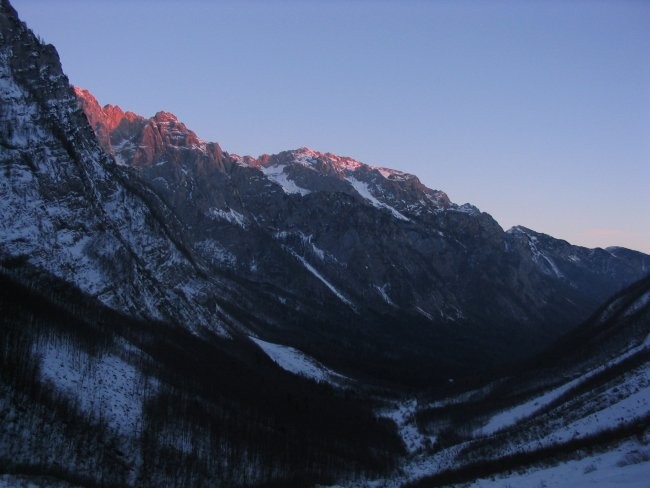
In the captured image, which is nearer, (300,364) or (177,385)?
(177,385)

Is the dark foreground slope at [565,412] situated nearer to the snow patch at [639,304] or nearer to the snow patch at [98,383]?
the snow patch at [639,304]

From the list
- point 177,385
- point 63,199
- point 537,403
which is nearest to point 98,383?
point 177,385

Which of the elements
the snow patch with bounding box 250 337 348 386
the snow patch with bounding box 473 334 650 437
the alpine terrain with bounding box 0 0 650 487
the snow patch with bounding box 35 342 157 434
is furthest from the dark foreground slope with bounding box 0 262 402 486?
the snow patch with bounding box 250 337 348 386

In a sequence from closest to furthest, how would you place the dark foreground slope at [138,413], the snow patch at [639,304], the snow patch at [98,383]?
the dark foreground slope at [138,413] → the snow patch at [98,383] → the snow patch at [639,304]

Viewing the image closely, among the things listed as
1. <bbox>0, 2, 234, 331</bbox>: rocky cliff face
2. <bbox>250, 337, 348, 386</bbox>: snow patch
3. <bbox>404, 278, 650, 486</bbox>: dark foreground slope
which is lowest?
<bbox>404, 278, 650, 486</bbox>: dark foreground slope

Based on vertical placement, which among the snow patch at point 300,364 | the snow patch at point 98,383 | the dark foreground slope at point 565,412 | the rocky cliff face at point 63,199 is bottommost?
the dark foreground slope at point 565,412

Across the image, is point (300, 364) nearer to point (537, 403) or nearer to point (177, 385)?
point (537, 403)

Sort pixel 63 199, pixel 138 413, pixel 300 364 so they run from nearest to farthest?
pixel 138 413 < pixel 63 199 < pixel 300 364

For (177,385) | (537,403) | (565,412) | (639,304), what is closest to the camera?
(565,412)

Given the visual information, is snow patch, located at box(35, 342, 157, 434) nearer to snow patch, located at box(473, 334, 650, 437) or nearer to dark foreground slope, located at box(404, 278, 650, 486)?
dark foreground slope, located at box(404, 278, 650, 486)

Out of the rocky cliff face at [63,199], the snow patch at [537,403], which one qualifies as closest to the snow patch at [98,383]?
the rocky cliff face at [63,199]

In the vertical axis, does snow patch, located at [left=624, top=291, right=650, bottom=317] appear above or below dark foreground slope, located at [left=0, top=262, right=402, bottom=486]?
above

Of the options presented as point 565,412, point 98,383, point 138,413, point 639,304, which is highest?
point 639,304

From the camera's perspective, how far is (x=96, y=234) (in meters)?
144
